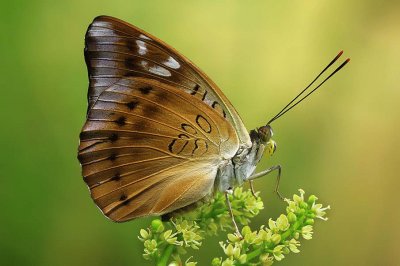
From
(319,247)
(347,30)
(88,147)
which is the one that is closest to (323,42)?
(347,30)

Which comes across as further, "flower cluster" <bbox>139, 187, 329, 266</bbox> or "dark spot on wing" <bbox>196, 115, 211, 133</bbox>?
"dark spot on wing" <bbox>196, 115, 211, 133</bbox>

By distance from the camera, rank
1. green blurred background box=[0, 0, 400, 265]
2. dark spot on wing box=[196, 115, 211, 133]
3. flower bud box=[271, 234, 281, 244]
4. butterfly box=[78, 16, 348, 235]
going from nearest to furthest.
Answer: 1. flower bud box=[271, 234, 281, 244]
2. butterfly box=[78, 16, 348, 235]
3. dark spot on wing box=[196, 115, 211, 133]
4. green blurred background box=[0, 0, 400, 265]

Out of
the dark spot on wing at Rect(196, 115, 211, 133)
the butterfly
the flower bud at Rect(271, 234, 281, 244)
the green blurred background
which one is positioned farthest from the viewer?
the green blurred background

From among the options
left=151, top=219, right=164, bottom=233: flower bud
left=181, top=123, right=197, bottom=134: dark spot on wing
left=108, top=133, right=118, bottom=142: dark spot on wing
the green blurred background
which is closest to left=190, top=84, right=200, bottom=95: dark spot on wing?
left=181, top=123, right=197, bottom=134: dark spot on wing

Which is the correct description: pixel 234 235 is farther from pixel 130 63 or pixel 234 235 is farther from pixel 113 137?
pixel 130 63

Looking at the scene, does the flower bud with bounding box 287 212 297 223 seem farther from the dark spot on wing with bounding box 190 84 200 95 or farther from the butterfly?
the dark spot on wing with bounding box 190 84 200 95

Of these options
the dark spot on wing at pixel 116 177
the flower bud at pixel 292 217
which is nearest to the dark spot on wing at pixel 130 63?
the dark spot on wing at pixel 116 177

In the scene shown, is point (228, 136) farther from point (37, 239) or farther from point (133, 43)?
point (37, 239)

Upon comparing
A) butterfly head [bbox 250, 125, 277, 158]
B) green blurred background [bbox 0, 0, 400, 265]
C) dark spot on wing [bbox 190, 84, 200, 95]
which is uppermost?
dark spot on wing [bbox 190, 84, 200, 95]
